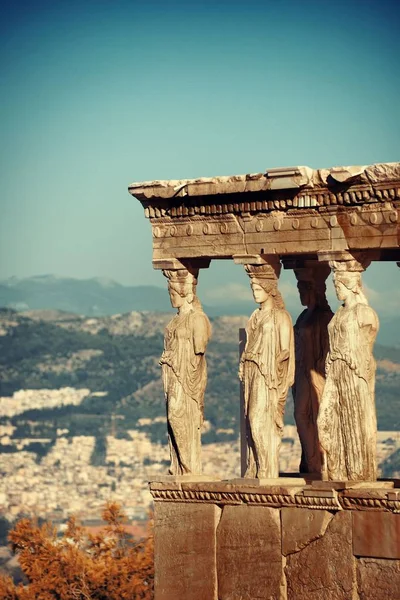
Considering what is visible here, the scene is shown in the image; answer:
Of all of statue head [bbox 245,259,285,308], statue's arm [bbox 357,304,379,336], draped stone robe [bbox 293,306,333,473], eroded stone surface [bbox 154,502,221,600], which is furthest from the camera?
draped stone robe [bbox 293,306,333,473]

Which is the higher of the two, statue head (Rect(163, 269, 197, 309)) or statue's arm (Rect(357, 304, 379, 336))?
statue head (Rect(163, 269, 197, 309))

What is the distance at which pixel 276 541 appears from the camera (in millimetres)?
26484

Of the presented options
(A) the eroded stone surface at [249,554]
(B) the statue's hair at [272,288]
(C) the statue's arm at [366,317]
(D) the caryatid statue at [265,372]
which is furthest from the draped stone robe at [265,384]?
(C) the statue's arm at [366,317]

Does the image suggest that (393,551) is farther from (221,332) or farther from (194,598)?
(221,332)

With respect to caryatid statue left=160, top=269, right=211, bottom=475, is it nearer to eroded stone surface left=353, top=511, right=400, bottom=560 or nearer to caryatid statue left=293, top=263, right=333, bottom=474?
caryatid statue left=293, top=263, right=333, bottom=474

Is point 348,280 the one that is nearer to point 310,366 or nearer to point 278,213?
point 278,213

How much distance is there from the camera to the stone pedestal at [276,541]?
25719 mm

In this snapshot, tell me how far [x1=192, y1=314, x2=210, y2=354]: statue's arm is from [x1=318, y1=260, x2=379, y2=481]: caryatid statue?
175 cm

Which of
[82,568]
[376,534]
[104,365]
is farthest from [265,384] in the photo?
[104,365]

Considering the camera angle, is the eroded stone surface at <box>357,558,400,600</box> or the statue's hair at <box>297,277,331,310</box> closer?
the eroded stone surface at <box>357,558,400,600</box>

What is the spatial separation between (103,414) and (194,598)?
53.4 metres

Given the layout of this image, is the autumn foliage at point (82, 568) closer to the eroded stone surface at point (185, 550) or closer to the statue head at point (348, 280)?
the eroded stone surface at point (185, 550)

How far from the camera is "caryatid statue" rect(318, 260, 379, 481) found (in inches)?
1024

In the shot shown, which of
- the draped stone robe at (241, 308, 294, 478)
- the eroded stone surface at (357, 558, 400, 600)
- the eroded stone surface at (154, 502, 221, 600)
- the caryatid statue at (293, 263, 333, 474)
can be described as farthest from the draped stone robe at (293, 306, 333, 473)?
the eroded stone surface at (357, 558, 400, 600)
